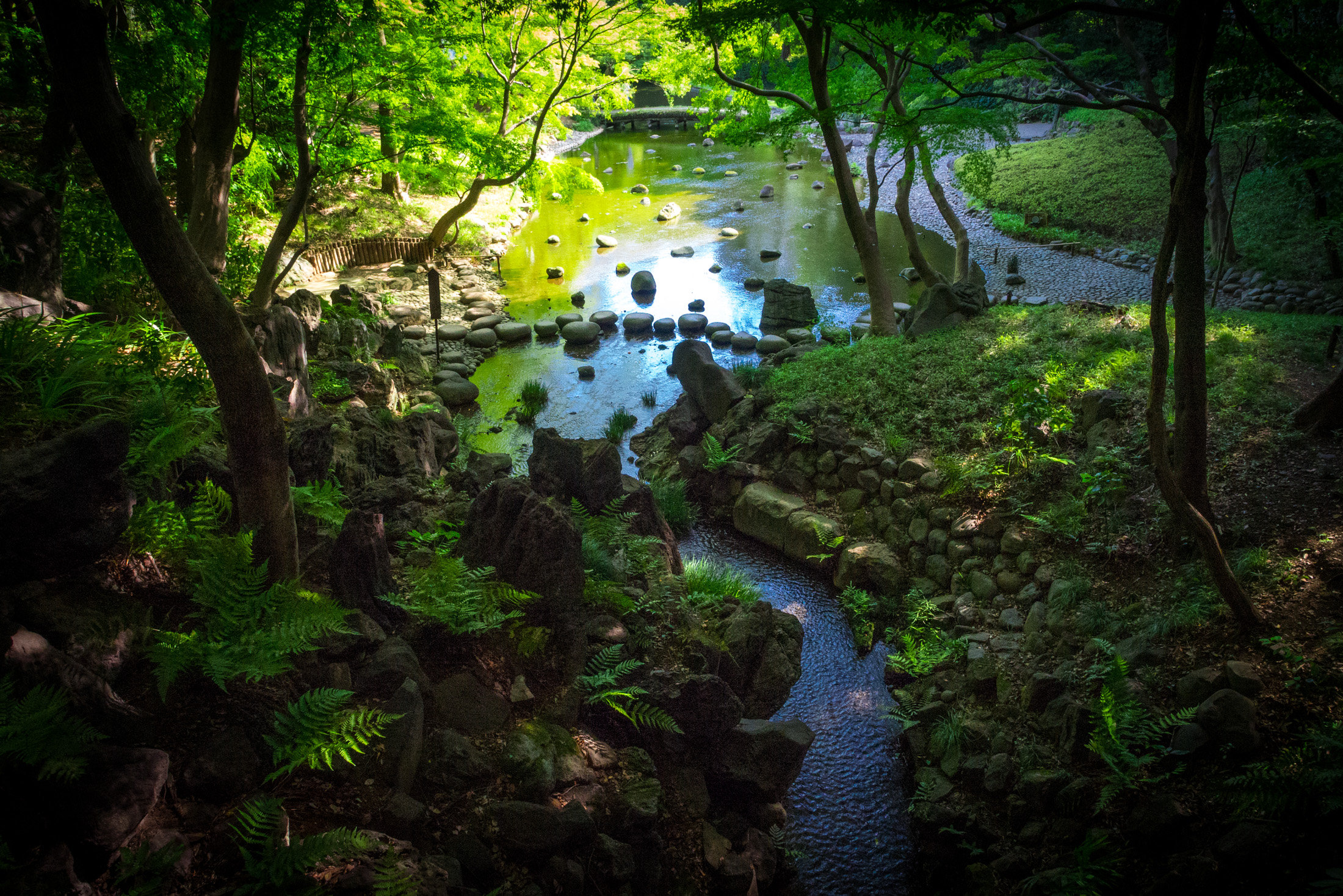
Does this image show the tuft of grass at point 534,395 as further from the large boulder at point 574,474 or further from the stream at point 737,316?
the large boulder at point 574,474

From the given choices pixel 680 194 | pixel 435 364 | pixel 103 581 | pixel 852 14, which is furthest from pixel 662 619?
pixel 680 194

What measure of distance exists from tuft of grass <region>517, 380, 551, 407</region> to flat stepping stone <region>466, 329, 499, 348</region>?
2516mm

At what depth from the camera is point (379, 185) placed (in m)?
21.1

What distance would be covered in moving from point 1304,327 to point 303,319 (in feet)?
44.9

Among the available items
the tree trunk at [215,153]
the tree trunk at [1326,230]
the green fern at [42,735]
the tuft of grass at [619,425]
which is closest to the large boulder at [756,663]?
the green fern at [42,735]

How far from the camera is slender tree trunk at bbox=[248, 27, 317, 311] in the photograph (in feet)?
27.9

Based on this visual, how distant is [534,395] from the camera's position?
12414 millimetres

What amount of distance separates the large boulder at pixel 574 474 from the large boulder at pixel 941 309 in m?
6.60

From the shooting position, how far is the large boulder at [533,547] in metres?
5.50

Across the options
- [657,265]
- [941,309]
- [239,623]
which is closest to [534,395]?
[941,309]

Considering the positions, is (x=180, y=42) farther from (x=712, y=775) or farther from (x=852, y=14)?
(x=712, y=775)

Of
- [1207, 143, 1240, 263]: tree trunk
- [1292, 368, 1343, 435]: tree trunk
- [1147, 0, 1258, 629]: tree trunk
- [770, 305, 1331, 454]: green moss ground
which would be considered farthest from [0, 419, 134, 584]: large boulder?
[1207, 143, 1240, 263]: tree trunk

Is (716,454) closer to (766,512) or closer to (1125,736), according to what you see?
(766,512)

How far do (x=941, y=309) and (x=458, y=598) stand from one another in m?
9.50
